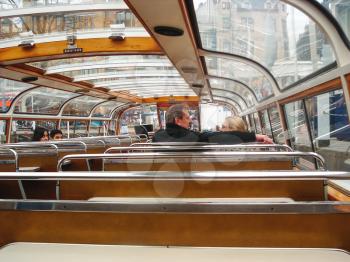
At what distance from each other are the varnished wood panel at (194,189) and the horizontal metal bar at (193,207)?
3.56ft

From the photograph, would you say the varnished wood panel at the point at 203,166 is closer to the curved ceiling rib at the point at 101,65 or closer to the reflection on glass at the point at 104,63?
the reflection on glass at the point at 104,63

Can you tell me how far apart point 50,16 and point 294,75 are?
3.93 m

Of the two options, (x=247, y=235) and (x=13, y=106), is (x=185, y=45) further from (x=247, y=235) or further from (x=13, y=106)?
(x=13, y=106)

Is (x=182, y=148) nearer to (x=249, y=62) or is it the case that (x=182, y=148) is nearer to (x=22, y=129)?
(x=249, y=62)

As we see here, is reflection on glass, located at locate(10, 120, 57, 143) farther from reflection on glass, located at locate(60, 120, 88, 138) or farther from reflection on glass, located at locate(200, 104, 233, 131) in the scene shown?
reflection on glass, located at locate(200, 104, 233, 131)

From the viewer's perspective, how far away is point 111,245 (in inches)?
82.4

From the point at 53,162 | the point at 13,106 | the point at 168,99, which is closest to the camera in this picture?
the point at 53,162

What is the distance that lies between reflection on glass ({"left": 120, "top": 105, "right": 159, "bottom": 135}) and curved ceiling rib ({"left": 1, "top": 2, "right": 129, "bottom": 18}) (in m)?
13.7

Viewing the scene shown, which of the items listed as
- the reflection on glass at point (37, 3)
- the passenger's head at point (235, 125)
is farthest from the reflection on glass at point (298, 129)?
the reflection on glass at point (37, 3)

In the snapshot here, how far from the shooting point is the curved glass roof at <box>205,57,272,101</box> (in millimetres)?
7246

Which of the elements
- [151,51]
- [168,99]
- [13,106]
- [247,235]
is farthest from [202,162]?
[168,99]

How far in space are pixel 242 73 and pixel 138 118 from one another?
12.0m

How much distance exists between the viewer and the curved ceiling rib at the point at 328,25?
349 cm

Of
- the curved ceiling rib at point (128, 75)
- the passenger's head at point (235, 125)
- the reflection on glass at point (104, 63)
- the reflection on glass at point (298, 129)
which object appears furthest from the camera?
the curved ceiling rib at point (128, 75)
